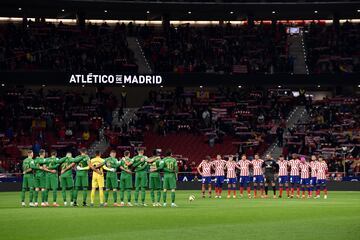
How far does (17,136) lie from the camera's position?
61062mm

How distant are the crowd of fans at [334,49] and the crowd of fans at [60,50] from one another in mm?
14914

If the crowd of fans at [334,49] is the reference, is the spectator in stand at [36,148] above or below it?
below

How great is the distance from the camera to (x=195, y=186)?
2311 inches

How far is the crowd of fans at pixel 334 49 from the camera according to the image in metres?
68.1

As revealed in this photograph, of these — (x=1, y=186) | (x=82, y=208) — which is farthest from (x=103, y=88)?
(x=82, y=208)

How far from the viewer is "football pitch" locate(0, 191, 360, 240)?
77.7ft

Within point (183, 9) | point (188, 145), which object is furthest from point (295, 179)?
point (183, 9)

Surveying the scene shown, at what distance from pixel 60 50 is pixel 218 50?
42.0ft

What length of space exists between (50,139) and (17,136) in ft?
8.23

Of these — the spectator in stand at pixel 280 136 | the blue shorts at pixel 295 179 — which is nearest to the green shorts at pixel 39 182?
the blue shorts at pixel 295 179

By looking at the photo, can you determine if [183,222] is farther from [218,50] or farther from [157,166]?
[218,50]

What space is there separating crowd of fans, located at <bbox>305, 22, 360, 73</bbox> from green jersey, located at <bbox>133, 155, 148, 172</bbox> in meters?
34.4

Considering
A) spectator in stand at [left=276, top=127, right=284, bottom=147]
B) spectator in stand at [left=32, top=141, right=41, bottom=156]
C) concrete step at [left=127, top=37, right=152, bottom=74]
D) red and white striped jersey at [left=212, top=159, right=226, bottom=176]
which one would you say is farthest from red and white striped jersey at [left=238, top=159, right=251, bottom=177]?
concrete step at [left=127, top=37, right=152, bottom=74]

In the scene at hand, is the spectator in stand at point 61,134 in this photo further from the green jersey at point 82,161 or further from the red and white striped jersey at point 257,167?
the green jersey at point 82,161
